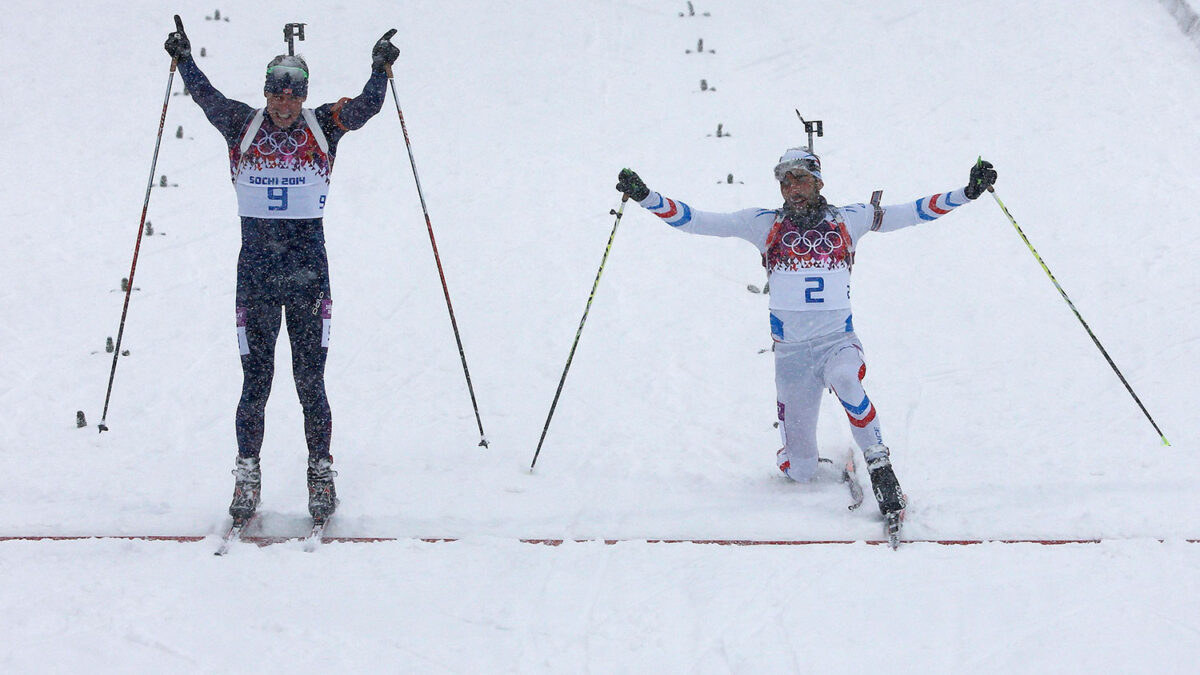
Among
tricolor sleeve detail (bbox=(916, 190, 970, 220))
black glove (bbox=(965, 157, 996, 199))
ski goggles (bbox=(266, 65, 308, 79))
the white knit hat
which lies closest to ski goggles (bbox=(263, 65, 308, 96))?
ski goggles (bbox=(266, 65, 308, 79))

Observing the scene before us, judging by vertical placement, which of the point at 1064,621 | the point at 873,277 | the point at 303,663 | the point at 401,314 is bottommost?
the point at 303,663

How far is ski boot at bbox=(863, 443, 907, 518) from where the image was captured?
16.4 feet

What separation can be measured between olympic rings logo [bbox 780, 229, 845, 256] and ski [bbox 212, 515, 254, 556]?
10.3ft

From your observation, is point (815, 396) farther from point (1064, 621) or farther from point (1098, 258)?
point (1098, 258)

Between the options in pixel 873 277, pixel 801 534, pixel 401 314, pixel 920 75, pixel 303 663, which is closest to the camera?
pixel 303 663

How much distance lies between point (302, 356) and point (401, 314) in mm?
3517

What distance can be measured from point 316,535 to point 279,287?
4.07 ft

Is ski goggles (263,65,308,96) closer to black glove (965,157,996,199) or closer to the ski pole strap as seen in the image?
the ski pole strap

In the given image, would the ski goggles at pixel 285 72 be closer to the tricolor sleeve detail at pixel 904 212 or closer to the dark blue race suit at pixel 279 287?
the dark blue race suit at pixel 279 287

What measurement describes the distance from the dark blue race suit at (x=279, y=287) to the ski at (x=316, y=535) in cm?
34

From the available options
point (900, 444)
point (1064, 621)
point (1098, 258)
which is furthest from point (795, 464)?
point (1098, 258)

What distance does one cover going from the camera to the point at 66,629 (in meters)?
3.99

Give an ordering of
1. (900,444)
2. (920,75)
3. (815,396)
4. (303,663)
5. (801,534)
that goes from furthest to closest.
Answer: (920,75)
(900,444)
(815,396)
(801,534)
(303,663)

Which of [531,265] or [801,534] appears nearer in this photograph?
[801,534]
